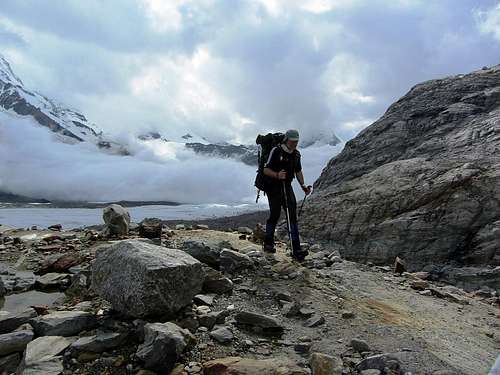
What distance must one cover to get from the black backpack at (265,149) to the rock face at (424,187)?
10.7m

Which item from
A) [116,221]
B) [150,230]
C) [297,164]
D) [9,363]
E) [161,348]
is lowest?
[9,363]

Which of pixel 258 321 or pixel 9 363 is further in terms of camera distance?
pixel 258 321

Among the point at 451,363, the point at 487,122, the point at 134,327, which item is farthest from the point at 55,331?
the point at 487,122

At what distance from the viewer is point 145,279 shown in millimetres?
6332

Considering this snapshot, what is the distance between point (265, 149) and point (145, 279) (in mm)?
5535

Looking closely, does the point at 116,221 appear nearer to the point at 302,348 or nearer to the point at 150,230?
the point at 150,230

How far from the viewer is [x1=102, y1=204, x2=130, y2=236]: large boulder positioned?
14.5 m

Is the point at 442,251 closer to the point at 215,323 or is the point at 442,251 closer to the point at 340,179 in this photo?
the point at 340,179

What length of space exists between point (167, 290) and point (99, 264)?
1.44m

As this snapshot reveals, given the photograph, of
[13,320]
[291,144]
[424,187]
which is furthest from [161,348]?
[424,187]

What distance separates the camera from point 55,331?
21.4ft

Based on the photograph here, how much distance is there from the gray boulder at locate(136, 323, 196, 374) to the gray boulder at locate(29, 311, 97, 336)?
1287mm

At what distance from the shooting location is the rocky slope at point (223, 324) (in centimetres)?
589

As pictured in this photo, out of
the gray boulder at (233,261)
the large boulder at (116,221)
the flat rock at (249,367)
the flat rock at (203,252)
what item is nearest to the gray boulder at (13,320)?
the flat rock at (249,367)
